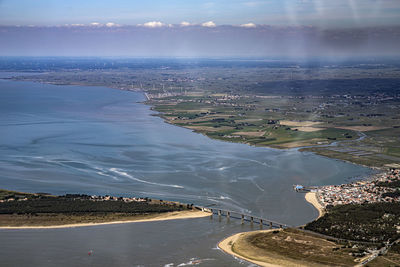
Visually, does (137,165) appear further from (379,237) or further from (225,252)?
(379,237)

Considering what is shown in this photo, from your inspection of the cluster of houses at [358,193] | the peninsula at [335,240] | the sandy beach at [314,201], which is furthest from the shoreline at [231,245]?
the cluster of houses at [358,193]

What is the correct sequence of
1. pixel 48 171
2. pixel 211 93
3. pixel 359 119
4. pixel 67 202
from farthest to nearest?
pixel 211 93, pixel 359 119, pixel 48 171, pixel 67 202

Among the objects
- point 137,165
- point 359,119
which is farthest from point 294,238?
point 359,119

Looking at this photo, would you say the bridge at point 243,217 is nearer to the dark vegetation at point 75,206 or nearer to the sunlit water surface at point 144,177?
the sunlit water surface at point 144,177

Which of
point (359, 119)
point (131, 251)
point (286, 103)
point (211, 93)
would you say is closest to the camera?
point (131, 251)

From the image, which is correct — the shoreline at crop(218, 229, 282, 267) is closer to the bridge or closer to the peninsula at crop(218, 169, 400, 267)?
the peninsula at crop(218, 169, 400, 267)

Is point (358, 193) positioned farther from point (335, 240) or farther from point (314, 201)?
point (335, 240)

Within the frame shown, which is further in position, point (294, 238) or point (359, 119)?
point (359, 119)
